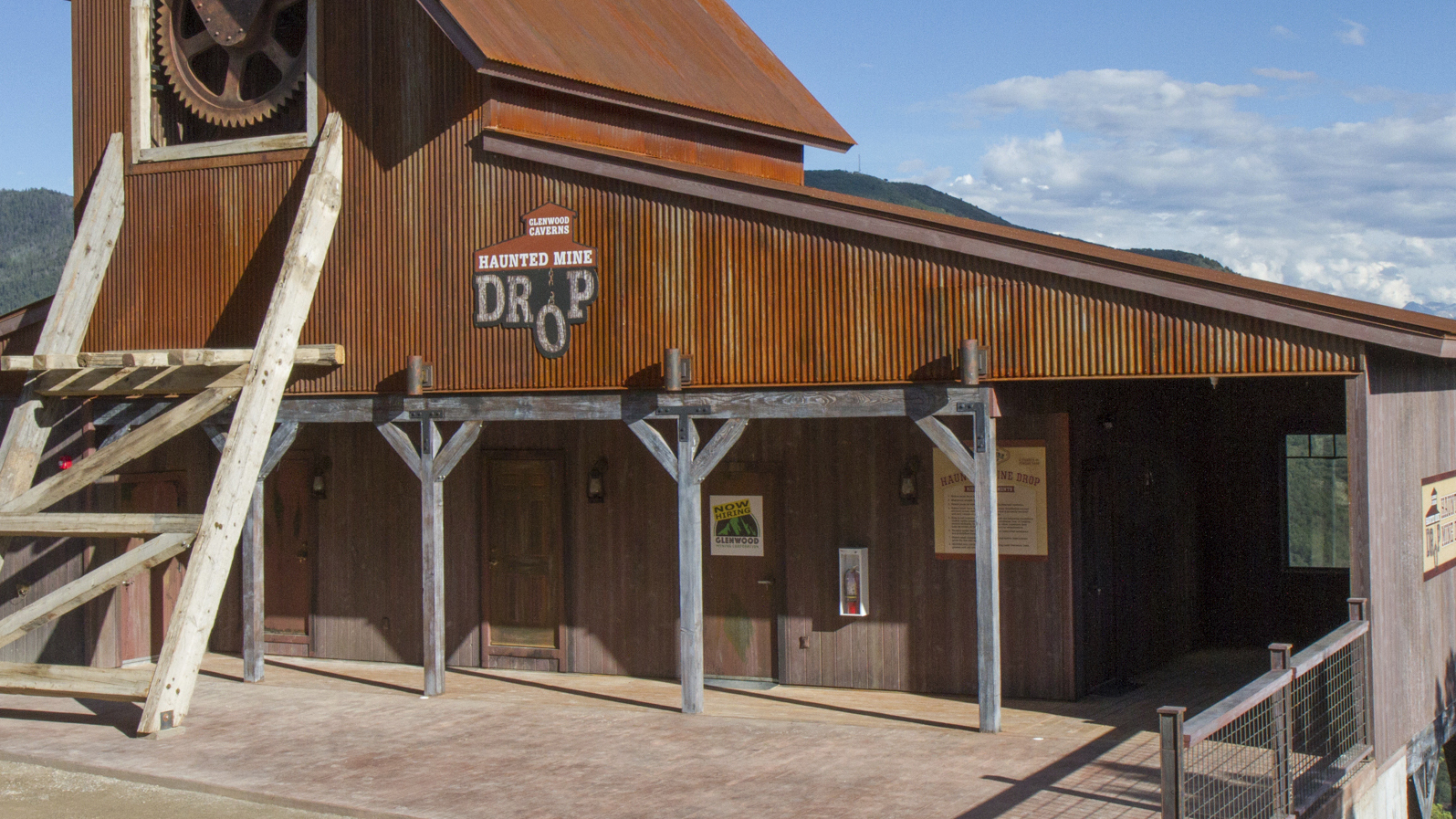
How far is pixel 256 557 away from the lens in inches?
510

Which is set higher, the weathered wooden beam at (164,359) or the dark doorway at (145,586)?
the weathered wooden beam at (164,359)

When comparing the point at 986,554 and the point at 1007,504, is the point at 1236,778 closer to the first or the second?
the point at 986,554

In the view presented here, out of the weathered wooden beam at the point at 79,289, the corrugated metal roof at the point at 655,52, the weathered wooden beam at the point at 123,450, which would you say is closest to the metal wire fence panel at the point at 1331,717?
the corrugated metal roof at the point at 655,52

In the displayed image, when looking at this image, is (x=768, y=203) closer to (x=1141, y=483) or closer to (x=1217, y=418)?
(x=1141, y=483)

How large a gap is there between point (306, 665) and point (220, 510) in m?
3.13

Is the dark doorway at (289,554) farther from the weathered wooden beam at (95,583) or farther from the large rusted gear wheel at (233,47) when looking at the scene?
the large rusted gear wheel at (233,47)

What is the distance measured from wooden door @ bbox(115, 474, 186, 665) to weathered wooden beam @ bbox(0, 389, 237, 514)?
1790mm

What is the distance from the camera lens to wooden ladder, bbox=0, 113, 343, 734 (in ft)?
36.2

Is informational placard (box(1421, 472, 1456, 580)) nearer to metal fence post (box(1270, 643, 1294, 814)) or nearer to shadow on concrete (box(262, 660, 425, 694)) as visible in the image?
metal fence post (box(1270, 643, 1294, 814))

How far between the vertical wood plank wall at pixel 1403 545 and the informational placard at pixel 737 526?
5.29m

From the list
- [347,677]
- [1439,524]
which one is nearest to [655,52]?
[347,677]

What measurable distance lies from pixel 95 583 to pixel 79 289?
12.2 feet

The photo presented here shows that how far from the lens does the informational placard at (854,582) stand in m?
12.1

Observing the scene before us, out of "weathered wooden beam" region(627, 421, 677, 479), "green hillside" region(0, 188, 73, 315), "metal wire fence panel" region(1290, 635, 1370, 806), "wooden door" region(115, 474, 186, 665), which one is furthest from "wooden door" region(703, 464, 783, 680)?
"green hillside" region(0, 188, 73, 315)
